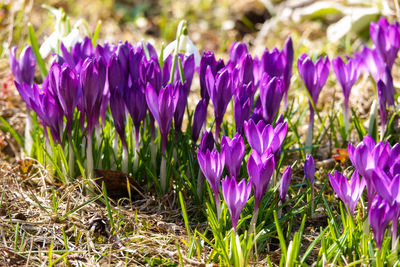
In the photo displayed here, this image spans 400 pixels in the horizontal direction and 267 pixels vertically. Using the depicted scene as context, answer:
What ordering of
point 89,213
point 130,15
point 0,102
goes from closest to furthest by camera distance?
point 89,213 < point 0,102 < point 130,15

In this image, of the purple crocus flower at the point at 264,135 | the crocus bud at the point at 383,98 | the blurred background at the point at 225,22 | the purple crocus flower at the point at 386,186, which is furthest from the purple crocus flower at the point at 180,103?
the blurred background at the point at 225,22

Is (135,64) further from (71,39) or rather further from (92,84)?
(71,39)

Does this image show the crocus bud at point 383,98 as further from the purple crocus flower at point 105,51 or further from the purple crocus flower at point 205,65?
the purple crocus flower at point 105,51


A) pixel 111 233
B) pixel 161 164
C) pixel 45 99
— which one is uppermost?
pixel 45 99

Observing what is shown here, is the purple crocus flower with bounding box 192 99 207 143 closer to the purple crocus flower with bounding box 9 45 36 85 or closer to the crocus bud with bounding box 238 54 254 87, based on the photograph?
the crocus bud with bounding box 238 54 254 87

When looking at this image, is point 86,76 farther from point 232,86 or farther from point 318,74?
point 318,74

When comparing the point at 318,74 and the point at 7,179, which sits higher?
the point at 318,74

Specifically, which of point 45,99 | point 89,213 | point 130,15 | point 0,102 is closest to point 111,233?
point 89,213
